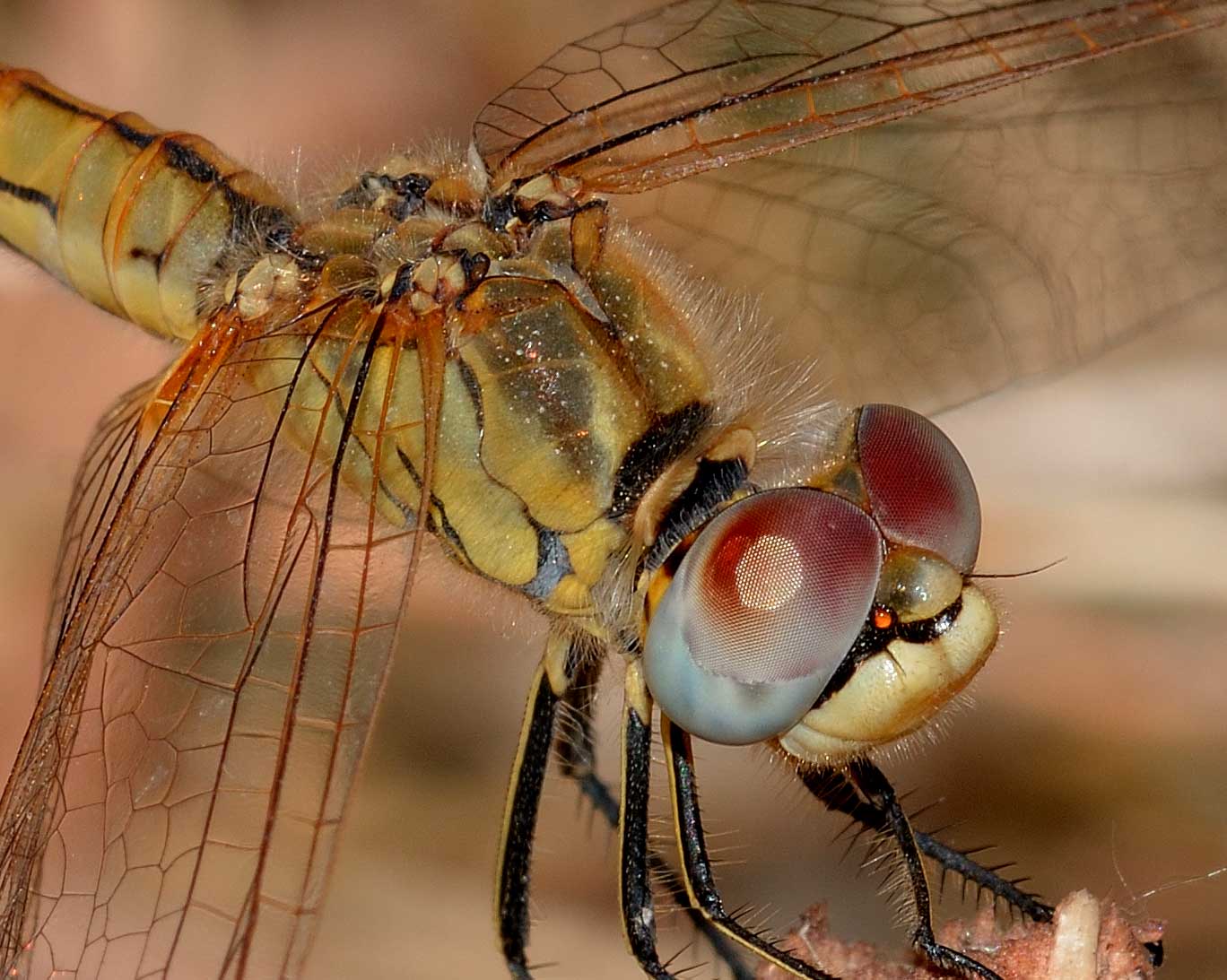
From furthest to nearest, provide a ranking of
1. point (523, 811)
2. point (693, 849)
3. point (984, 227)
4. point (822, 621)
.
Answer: point (984, 227), point (523, 811), point (693, 849), point (822, 621)

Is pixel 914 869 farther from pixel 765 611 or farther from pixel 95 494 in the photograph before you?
pixel 95 494

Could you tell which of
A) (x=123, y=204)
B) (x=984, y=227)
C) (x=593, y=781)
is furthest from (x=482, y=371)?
(x=984, y=227)

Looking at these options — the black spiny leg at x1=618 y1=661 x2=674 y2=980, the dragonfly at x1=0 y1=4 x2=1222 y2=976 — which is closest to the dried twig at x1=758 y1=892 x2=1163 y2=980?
the black spiny leg at x1=618 y1=661 x2=674 y2=980

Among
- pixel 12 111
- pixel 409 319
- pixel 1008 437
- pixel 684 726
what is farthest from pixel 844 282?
pixel 12 111

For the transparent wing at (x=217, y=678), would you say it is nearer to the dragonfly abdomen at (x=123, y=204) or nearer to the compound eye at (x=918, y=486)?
the dragonfly abdomen at (x=123, y=204)

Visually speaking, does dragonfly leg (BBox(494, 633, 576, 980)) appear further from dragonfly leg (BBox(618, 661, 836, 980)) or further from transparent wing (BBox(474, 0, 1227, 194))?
transparent wing (BBox(474, 0, 1227, 194))
